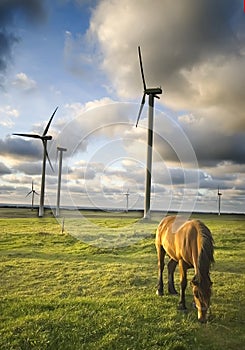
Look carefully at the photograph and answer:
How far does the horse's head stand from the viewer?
280 inches

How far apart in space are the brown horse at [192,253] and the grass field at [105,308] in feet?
1.65

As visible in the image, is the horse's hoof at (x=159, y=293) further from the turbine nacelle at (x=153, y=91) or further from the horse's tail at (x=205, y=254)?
the turbine nacelle at (x=153, y=91)

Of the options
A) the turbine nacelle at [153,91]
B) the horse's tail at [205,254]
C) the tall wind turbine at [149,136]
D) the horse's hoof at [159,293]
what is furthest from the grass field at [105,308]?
the turbine nacelle at [153,91]

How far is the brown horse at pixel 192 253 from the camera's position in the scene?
282 inches

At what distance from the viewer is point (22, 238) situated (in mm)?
24219

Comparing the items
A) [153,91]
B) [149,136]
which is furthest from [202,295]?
[153,91]

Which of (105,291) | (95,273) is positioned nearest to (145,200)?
(95,273)

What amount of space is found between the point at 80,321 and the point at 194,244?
3.08 m

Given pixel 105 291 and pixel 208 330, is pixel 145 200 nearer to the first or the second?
pixel 105 291

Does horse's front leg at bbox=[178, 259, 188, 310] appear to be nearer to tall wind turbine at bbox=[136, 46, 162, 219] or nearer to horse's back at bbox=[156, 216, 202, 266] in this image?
horse's back at bbox=[156, 216, 202, 266]

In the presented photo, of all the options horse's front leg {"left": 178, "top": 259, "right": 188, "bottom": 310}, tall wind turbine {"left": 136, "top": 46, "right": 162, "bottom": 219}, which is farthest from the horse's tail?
tall wind turbine {"left": 136, "top": 46, "right": 162, "bottom": 219}

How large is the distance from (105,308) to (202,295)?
8.08ft

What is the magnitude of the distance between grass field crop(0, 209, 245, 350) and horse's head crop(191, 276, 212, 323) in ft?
0.71

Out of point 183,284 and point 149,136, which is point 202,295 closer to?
point 183,284
